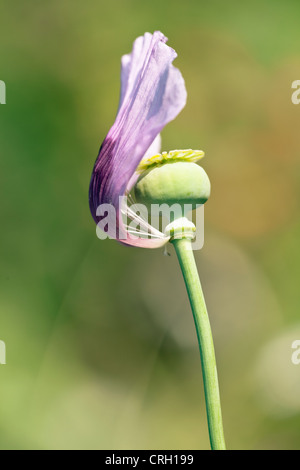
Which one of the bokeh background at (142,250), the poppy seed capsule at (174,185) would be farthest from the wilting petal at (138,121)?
the bokeh background at (142,250)

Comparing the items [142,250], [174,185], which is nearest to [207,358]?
[174,185]

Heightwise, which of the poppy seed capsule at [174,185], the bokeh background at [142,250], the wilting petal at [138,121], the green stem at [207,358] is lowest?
the green stem at [207,358]

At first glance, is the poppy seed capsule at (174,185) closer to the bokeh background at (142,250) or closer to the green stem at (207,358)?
the green stem at (207,358)

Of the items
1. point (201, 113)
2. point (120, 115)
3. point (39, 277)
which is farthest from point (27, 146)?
point (120, 115)

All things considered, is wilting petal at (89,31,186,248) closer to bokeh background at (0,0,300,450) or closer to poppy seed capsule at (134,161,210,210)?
poppy seed capsule at (134,161,210,210)

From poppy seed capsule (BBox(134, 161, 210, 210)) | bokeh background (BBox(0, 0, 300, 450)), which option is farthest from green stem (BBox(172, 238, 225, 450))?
bokeh background (BBox(0, 0, 300, 450))

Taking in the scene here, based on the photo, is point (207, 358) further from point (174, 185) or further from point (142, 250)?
point (142, 250)
